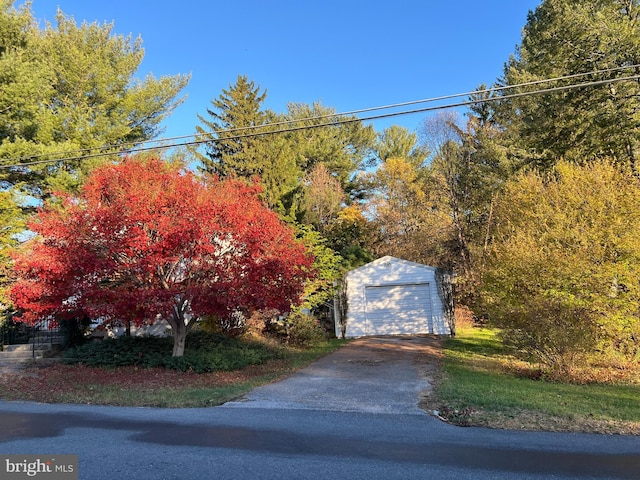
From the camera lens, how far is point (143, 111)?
66.9 feet

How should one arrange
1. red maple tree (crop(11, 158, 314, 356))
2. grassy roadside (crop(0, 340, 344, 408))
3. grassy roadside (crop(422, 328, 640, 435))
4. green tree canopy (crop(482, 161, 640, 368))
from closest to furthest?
grassy roadside (crop(422, 328, 640, 435)), grassy roadside (crop(0, 340, 344, 408)), green tree canopy (crop(482, 161, 640, 368)), red maple tree (crop(11, 158, 314, 356))

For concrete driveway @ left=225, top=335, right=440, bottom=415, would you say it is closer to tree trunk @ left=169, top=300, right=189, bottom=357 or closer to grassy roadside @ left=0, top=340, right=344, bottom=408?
grassy roadside @ left=0, top=340, right=344, bottom=408

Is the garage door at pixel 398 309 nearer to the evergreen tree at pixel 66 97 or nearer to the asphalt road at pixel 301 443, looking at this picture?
the asphalt road at pixel 301 443

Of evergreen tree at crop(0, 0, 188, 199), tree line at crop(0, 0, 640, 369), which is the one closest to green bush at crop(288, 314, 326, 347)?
tree line at crop(0, 0, 640, 369)

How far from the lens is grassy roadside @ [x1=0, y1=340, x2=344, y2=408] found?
7.55 metres

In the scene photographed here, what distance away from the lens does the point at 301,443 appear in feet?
16.3

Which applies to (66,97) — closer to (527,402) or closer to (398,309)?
(398,309)

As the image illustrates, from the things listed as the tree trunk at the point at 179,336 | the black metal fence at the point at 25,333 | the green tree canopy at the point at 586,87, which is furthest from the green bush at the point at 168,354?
the green tree canopy at the point at 586,87

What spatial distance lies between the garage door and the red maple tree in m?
7.85

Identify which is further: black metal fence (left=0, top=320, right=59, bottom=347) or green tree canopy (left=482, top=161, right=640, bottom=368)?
black metal fence (left=0, top=320, right=59, bottom=347)

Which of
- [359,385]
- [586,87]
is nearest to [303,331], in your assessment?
[359,385]

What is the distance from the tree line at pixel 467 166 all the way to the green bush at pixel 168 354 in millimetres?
4190

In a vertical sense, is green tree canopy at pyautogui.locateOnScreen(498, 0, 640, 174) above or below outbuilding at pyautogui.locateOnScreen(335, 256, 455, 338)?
above

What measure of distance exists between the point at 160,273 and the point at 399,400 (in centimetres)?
625
